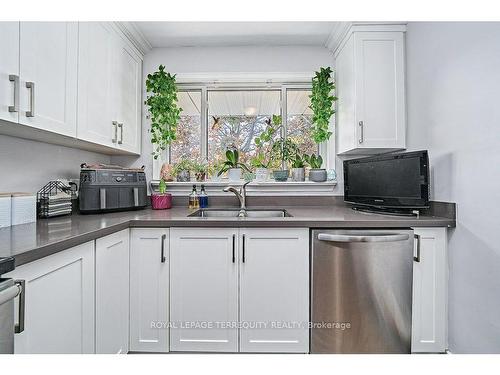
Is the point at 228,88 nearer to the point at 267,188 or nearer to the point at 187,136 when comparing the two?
the point at 187,136

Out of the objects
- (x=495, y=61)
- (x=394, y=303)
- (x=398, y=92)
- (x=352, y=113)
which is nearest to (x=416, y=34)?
(x=398, y=92)

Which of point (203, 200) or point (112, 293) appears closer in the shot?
point (112, 293)

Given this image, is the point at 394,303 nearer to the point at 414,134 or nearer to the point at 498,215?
the point at 498,215

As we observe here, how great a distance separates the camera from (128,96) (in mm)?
2281

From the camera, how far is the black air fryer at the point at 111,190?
6.17 ft

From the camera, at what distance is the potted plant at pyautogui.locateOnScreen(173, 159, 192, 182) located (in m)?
2.53

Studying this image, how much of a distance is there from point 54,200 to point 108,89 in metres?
0.81

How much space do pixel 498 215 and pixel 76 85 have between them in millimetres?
2265

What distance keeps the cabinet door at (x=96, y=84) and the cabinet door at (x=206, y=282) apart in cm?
81

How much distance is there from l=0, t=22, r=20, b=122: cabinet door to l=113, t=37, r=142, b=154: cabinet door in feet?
2.85

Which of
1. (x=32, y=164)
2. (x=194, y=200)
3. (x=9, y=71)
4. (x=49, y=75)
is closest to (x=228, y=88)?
(x=194, y=200)

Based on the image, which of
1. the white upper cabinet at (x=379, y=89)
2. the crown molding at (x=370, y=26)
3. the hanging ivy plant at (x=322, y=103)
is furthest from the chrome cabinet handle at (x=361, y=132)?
the crown molding at (x=370, y=26)

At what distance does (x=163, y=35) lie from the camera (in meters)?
2.39

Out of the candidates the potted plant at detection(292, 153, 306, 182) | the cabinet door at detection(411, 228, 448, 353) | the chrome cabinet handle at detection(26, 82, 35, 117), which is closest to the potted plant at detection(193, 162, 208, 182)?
the potted plant at detection(292, 153, 306, 182)
